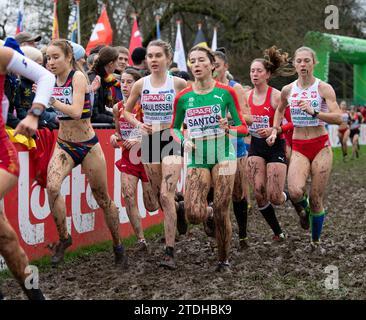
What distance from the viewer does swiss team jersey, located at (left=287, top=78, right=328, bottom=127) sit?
8352mm

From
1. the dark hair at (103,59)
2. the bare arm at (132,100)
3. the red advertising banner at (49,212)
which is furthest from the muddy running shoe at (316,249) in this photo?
the dark hair at (103,59)

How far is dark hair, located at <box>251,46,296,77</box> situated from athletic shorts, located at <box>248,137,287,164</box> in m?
0.94

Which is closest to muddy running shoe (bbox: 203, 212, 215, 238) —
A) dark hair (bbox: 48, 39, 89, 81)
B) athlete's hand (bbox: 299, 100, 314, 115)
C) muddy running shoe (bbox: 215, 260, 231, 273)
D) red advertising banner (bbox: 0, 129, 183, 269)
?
red advertising banner (bbox: 0, 129, 183, 269)

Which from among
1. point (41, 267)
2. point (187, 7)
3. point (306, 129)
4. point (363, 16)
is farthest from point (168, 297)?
point (363, 16)

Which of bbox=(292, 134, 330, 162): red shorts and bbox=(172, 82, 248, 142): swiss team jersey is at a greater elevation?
bbox=(172, 82, 248, 142): swiss team jersey

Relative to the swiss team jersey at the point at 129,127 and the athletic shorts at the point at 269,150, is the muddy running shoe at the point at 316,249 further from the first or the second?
the swiss team jersey at the point at 129,127

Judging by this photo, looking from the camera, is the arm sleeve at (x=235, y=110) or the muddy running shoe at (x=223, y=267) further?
the muddy running shoe at (x=223, y=267)

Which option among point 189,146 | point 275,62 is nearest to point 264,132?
point 275,62

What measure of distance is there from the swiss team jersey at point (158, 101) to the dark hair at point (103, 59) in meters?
1.42

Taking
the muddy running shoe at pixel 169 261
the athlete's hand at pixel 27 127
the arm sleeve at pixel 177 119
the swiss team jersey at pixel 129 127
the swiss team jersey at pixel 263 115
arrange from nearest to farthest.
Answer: the athlete's hand at pixel 27 127 → the arm sleeve at pixel 177 119 → the muddy running shoe at pixel 169 261 → the swiss team jersey at pixel 129 127 → the swiss team jersey at pixel 263 115

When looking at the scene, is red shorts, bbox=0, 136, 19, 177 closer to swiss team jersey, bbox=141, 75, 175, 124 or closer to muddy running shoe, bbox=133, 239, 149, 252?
swiss team jersey, bbox=141, 75, 175, 124

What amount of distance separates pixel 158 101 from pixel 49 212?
5.52 ft

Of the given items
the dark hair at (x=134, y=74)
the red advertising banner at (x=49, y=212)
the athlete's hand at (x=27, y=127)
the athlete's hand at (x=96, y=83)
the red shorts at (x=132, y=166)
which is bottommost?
the red advertising banner at (x=49, y=212)

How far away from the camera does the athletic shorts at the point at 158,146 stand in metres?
7.79
